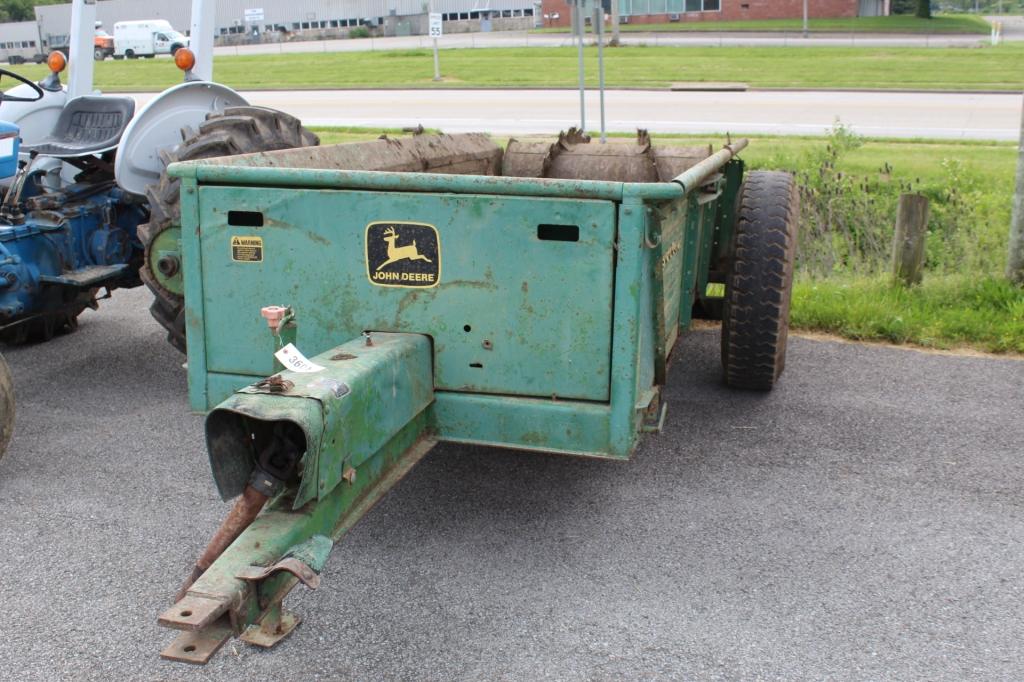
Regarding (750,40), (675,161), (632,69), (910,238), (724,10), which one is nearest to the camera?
(675,161)

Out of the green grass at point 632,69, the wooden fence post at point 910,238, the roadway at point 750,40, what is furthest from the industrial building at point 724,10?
the wooden fence post at point 910,238

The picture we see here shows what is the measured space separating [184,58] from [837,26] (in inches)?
1800

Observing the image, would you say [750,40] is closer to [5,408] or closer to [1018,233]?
[1018,233]

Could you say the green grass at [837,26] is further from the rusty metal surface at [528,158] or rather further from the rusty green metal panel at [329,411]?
the rusty green metal panel at [329,411]

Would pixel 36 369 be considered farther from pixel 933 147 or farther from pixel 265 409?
pixel 933 147

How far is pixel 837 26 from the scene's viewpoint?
47.1 metres

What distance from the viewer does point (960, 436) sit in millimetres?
5184

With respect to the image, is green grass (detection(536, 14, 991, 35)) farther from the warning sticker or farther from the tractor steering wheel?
the warning sticker

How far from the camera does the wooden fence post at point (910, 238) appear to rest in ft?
24.7

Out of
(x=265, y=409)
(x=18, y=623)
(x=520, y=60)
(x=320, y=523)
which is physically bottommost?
(x=18, y=623)

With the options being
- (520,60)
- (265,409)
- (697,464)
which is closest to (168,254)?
(265,409)

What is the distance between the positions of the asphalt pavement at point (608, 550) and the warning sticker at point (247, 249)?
110 cm

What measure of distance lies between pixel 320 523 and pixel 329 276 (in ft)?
3.51

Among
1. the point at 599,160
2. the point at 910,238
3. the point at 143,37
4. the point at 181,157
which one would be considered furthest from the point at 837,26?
the point at 181,157
